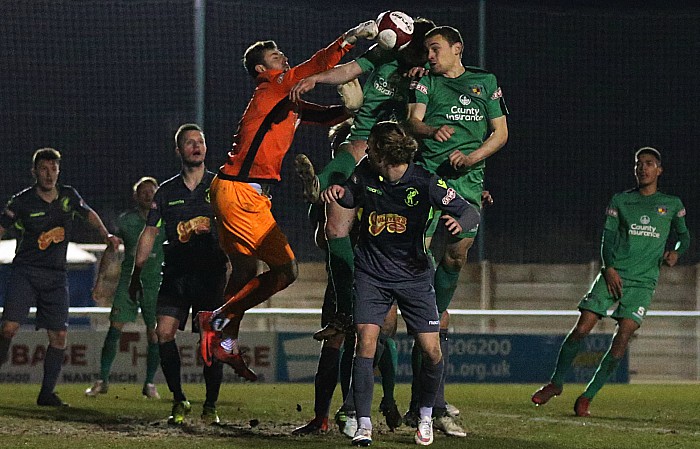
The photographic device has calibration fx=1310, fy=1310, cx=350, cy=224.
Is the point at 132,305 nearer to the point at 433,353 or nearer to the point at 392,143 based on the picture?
the point at 433,353

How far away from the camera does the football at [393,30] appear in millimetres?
7982

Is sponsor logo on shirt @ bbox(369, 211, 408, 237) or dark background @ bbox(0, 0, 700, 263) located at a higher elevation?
dark background @ bbox(0, 0, 700, 263)

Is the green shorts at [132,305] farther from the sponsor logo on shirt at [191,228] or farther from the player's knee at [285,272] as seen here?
the player's knee at [285,272]

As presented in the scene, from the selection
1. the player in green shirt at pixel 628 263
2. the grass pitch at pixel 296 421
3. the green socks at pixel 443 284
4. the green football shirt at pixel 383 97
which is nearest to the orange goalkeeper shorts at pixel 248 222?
the green football shirt at pixel 383 97

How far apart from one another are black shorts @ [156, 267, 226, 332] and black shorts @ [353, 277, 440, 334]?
222cm

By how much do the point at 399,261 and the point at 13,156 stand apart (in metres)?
12.5

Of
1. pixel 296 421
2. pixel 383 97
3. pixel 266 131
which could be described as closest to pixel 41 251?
pixel 296 421

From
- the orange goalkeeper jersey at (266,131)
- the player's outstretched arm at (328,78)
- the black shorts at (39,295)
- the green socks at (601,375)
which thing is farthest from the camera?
the black shorts at (39,295)

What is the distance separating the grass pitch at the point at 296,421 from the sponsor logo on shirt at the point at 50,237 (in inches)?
54.1

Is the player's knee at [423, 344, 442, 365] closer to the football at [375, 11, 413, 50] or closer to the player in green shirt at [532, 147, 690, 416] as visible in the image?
the football at [375, 11, 413, 50]

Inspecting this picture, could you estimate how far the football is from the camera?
7982 millimetres

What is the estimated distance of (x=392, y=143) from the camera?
7.46 metres

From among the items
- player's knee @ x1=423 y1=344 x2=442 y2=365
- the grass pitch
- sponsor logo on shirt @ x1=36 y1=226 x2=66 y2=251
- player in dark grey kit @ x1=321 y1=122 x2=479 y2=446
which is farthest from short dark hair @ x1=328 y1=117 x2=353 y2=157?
sponsor logo on shirt @ x1=36 y1=226 x2=66 y2=251

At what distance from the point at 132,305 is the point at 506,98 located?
28.1 feet
